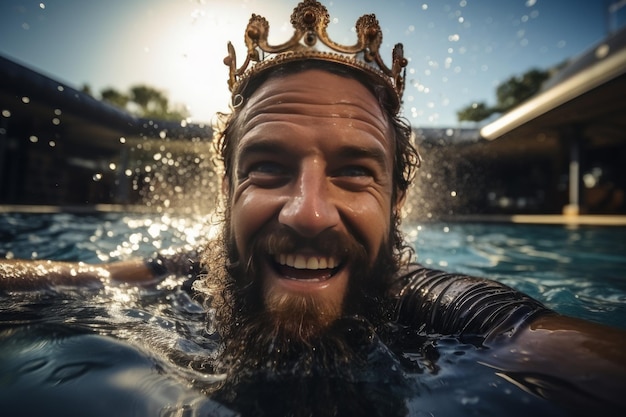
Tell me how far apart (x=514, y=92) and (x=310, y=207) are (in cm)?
4023

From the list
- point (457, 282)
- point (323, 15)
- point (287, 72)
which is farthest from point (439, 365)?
point (323, 15)

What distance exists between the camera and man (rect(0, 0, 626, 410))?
1.41m

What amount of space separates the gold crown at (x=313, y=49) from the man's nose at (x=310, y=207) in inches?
27.0

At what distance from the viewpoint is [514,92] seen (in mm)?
35281

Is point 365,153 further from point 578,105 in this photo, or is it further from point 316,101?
point 578,105

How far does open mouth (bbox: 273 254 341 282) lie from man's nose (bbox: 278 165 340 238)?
122 mm

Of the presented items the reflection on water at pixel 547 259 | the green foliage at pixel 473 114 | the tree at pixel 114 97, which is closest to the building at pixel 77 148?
the reflection on water at pixel 547 259

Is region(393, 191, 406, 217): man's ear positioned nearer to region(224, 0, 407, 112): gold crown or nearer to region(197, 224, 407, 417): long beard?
region(197, 224, 407, 417): long beard

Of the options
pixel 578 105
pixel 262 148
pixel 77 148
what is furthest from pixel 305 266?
pixel 77 148

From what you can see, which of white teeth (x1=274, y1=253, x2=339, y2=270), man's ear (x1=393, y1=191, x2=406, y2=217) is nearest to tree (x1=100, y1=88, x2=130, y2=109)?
man's ear (x1=393, y1=191, x2=406, y2=217)

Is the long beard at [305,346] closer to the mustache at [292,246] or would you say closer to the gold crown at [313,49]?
the mustache at [292,246]

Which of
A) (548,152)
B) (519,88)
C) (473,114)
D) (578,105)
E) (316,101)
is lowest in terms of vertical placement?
(316,101)

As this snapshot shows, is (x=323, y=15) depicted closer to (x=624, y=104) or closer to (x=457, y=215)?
(x=457, y=215)

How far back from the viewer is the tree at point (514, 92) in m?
32.8
